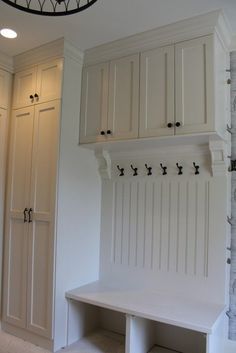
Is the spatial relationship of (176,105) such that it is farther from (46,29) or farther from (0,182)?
(0,182)

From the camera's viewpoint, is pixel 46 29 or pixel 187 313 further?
pixel 46 29

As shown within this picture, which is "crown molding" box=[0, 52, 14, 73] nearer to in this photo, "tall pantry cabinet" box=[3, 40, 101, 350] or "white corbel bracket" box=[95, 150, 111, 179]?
"tall pantry cabinet" box=[3, 40, 101, 350]

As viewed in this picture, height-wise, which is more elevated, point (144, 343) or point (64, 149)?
point (64, 149)

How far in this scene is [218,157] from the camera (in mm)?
2170

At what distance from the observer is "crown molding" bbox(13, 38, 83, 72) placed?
239 cm

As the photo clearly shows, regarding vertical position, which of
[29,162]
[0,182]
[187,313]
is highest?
[29,162]

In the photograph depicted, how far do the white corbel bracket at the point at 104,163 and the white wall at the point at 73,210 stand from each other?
0.18ft

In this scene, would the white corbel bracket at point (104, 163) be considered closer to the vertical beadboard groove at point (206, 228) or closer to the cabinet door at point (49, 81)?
the cabinet door at point (49, 81)

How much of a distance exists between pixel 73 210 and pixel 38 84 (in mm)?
1103

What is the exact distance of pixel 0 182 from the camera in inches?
104

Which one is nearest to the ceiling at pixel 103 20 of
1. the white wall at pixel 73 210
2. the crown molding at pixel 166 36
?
the crown molding at pixel 166 36

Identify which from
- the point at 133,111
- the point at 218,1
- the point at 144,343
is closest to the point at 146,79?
the point at 133,111

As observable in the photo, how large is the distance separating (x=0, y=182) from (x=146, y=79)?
1.53 meters

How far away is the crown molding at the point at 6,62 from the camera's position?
262cm
